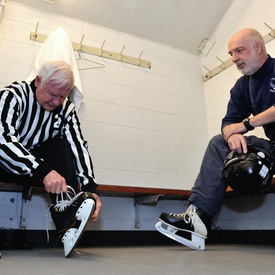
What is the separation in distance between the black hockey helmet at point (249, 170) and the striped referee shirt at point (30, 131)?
1.95 feet

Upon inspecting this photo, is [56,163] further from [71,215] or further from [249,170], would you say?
[249,170]

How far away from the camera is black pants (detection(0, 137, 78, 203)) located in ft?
4.17

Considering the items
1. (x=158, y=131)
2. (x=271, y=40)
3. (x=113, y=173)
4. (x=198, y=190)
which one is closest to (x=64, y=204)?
(x=198, y=190)

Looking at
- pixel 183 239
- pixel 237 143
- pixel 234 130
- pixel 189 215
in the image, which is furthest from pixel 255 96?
pixel 183 239

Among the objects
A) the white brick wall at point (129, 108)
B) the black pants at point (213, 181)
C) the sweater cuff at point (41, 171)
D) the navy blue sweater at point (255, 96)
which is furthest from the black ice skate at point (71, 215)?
the navy blue sweater at point (255, 96)

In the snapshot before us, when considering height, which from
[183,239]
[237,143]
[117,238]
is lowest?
[117,238]

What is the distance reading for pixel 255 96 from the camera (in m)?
1.60

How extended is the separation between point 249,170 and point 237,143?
0.17 m

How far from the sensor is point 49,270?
84 cm

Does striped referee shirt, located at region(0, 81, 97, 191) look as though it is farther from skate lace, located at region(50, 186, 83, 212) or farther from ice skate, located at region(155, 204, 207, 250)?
ice skate, located at region(155, 204, 207, 250)

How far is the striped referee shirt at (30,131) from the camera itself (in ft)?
3.74

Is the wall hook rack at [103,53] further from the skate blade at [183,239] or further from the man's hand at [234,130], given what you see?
the skate blade at [183,239]

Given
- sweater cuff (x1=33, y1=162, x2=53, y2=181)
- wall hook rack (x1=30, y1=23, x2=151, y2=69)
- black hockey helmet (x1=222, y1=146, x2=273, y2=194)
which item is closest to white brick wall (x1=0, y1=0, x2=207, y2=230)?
wall hook rack (x1=30, y1=23, x2=151, y2=69)

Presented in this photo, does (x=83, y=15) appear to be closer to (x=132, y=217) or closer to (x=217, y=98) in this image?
(x=217, y=98)
